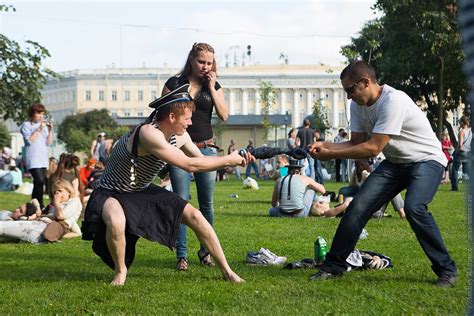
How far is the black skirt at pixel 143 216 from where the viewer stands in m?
7.09

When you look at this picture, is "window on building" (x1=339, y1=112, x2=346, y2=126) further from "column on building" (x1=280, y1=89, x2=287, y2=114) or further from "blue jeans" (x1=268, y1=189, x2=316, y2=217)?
"blue jeans" (x1=268, y1=189, x2=316, y2=217)

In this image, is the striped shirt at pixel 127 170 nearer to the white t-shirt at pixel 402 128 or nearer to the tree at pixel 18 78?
the white t-shirt at pixel 402 128

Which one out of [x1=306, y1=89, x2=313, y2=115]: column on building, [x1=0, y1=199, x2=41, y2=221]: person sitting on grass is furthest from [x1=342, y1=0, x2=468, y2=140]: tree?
[x1=306, y1=89, x2=313, y2=115]: column on building

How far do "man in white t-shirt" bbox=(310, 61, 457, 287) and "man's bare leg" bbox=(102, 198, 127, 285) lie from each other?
5.21 feet

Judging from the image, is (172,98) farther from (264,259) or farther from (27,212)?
(27,212)

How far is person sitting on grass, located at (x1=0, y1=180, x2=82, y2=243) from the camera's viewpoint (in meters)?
11.5

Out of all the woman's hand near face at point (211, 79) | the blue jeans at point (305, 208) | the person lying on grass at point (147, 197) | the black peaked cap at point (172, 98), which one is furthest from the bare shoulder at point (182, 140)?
the blue jeans at point (305, 208)

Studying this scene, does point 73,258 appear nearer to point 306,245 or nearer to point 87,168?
point 306,245

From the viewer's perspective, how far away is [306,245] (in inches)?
408

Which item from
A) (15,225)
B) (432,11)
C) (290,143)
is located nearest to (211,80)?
(15,225)

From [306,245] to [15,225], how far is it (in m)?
3.90

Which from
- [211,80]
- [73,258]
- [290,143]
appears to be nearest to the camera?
[211,80]

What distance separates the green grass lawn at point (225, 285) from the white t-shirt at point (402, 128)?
103cm

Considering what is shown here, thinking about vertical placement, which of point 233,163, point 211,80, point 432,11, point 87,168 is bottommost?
point 87,168
